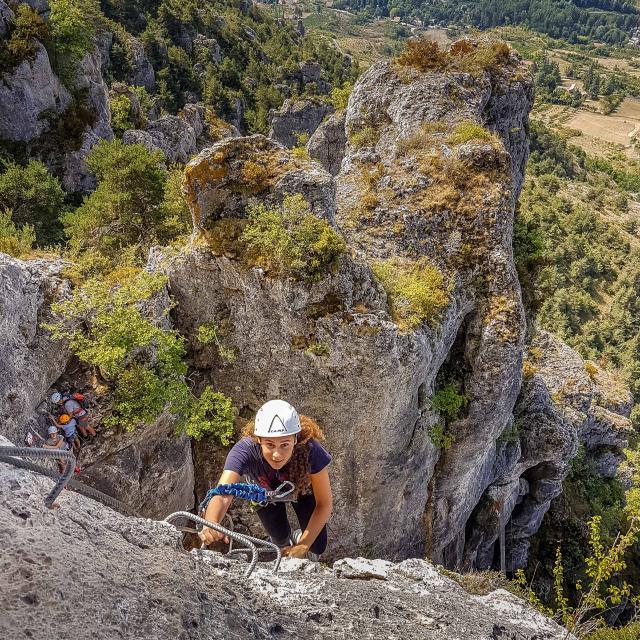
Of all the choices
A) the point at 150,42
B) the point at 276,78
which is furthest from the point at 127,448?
the point at 276,78

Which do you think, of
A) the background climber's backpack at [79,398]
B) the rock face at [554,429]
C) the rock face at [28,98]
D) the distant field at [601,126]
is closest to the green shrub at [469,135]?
the rock face at [554,429]

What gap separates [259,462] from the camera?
20.5 ft

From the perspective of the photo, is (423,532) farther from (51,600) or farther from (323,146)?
(323,146)

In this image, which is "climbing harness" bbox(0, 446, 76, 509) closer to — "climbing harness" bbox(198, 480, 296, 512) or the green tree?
"climbing harness" bbox(198, 480, 296, 512)

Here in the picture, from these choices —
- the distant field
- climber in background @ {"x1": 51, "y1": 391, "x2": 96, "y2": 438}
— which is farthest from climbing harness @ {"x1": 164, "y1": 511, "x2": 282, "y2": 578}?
the distant field

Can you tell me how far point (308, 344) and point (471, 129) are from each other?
29.0ft

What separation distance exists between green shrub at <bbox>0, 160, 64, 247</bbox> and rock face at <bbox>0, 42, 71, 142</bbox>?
160 inches

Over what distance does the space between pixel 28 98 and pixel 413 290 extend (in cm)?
2498

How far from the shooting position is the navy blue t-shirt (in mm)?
6160

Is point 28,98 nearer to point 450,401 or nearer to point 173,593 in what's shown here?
point 450,401

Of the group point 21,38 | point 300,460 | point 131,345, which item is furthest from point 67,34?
point 300,460

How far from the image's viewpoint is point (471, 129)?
14336mm

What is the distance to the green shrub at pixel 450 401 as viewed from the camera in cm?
1303

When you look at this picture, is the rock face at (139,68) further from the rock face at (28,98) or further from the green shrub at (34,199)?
the green shrub at (34,199)
